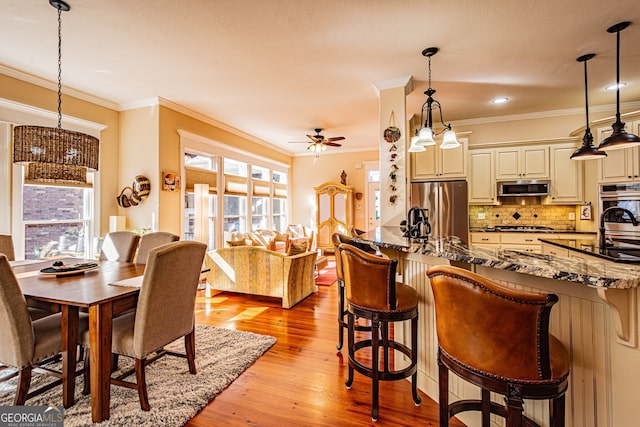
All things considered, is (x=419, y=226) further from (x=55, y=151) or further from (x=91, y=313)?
(x=55, y=151)

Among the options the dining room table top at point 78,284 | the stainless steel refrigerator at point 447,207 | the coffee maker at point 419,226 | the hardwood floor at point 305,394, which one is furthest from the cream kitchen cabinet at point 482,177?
the dining room table top at point 78,284

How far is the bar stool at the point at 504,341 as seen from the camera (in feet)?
3.36

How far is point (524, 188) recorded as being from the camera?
4633 mm

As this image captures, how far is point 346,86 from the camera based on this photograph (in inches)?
149

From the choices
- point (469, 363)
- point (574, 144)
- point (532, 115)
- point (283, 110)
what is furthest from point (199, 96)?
point (574, 144)

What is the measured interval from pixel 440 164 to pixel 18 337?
4912 mm

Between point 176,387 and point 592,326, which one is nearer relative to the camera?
point 592,326

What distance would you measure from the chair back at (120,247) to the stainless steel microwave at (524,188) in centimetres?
512

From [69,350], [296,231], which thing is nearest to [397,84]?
[69,350]

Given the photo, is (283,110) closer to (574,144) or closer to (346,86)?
(346,86)

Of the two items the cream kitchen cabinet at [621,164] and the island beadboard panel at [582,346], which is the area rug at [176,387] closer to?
the island beadboard panel at [582,346]

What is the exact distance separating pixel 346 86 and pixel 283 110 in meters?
1.35

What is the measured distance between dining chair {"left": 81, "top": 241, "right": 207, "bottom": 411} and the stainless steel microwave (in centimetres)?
459

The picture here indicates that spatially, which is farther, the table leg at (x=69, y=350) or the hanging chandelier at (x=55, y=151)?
the hanging chandelier at (x=55, y=151)
